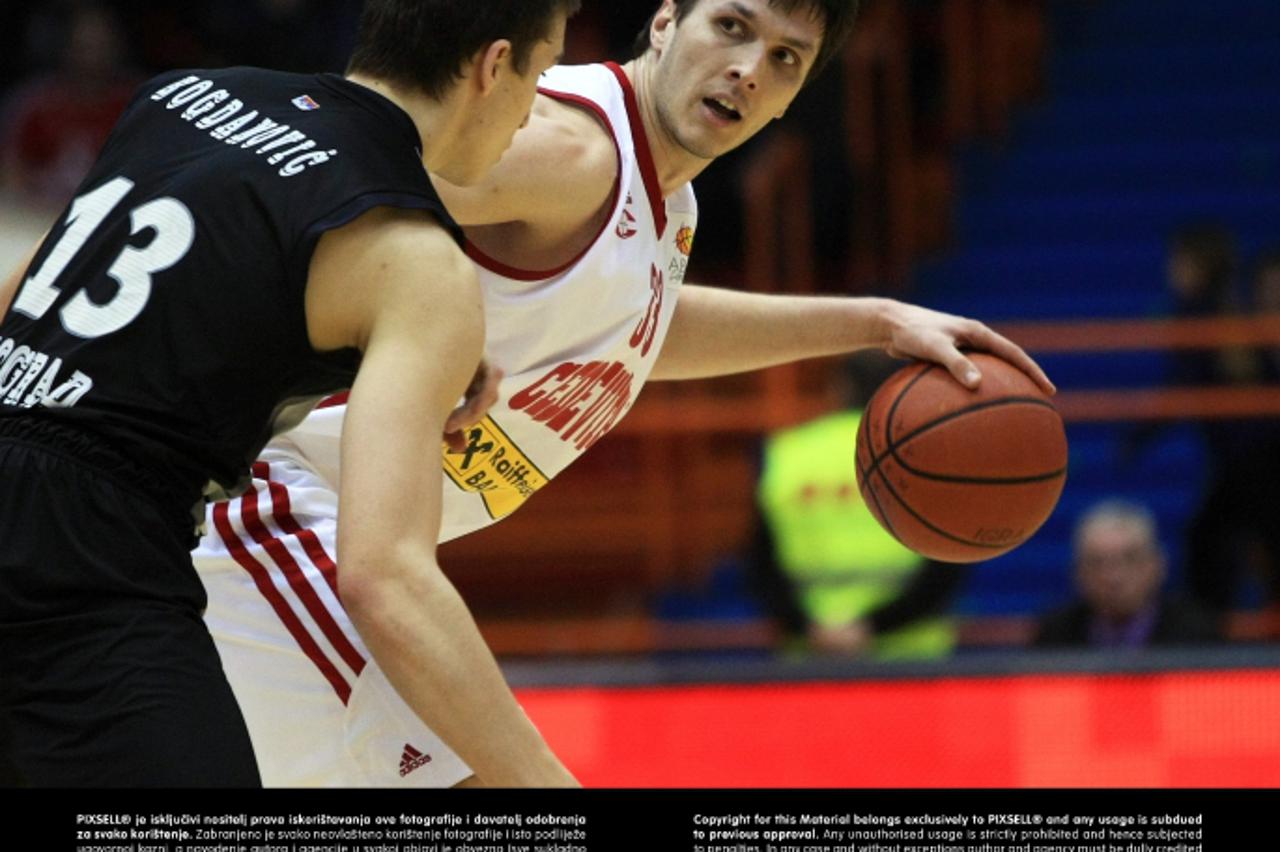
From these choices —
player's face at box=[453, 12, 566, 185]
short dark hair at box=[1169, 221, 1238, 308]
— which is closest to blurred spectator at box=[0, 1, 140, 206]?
short dark hair at box=[1169, 221, 1238, 308]

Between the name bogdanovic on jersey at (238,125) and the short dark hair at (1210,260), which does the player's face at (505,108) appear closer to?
the name bogdanovic on jersey at (238,125)

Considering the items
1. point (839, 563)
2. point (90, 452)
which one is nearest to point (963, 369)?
point (90, 452)

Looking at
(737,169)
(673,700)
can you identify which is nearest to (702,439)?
(737,169)

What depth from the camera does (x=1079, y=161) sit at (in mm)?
12164

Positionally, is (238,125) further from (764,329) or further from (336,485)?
(764,329)

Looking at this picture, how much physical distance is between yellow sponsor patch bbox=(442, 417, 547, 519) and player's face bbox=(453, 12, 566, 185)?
98cm

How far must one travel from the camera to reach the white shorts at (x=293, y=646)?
362 centimetres

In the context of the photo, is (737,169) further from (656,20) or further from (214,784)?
(214,784)

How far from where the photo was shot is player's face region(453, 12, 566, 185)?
282 centimetres

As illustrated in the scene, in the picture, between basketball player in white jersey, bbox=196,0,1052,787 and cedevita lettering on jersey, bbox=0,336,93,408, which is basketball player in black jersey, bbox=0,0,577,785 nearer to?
cedevita lettering on jersey, bbox=0,336,93,408

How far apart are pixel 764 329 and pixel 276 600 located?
4.31ft

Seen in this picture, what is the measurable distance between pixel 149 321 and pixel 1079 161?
10.3 m

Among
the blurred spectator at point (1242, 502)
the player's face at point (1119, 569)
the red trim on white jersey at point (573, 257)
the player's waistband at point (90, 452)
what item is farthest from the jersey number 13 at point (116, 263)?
the blurred spectator at point (1242, 502)

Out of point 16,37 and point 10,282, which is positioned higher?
point 16,37
